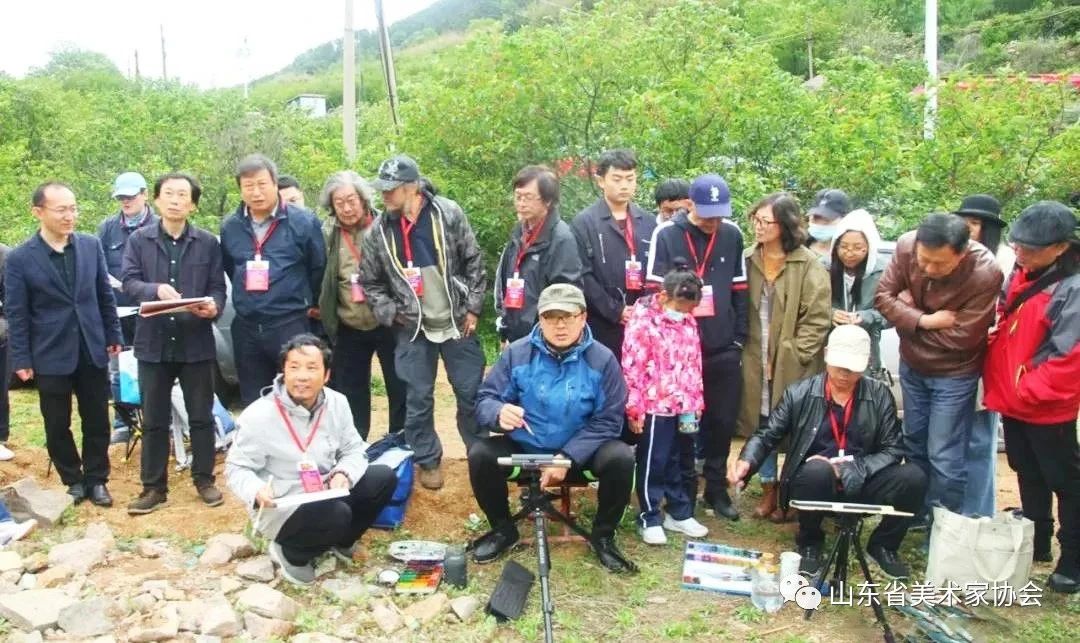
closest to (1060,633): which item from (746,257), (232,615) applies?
(746,257)

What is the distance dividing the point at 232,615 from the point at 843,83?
7999 millimetres

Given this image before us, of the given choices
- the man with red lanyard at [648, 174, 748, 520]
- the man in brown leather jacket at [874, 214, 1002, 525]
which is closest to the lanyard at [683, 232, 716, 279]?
the man with red lanyard at [648, 174, 748, 520]

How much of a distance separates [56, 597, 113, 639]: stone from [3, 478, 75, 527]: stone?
1254 mm

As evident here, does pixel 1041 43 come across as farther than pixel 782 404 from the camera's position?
Yes

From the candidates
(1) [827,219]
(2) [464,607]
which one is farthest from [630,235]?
(2) [464,607]

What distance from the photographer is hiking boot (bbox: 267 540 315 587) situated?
13.4ft

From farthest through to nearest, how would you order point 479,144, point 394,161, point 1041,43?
1. point 1041,43
2. point 479,144
3. point 394,161

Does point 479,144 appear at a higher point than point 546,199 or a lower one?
higher

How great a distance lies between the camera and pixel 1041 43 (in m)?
28.1

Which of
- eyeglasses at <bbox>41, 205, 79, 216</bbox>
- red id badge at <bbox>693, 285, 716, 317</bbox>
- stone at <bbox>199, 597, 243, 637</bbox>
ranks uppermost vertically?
eyeglasses at <bbox>41, 205, 79, 216</bbox>

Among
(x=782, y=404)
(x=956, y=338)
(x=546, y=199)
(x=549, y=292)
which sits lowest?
(x=782, y=404)

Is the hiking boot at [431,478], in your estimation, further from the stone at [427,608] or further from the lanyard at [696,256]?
the lanyard at [696,256]

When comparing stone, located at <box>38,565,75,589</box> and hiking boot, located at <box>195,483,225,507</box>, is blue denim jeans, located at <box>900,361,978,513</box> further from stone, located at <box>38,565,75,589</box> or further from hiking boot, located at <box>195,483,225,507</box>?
stone, located at <box>38,565,75,589</box>

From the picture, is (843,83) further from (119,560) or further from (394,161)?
(119,560)
